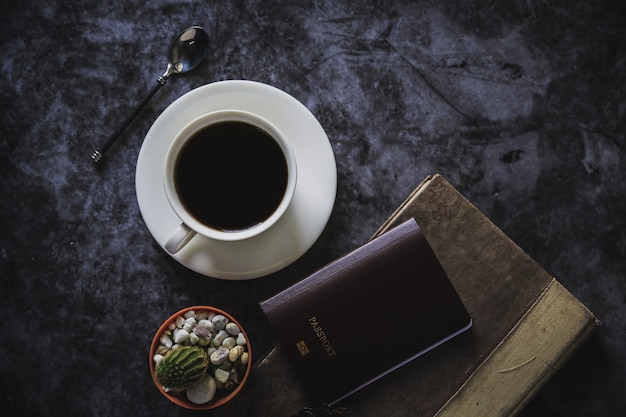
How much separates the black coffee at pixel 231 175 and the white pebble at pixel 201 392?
295 millimetres

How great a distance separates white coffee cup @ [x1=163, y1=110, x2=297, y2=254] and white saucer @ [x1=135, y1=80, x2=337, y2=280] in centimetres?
4

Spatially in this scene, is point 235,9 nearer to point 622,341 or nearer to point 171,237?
point 171,237

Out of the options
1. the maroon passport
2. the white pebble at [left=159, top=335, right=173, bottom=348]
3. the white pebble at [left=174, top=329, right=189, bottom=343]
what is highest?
the white pebble at [left=174, top=329, right=189, bottom=343]

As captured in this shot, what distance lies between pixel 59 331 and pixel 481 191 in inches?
38.4

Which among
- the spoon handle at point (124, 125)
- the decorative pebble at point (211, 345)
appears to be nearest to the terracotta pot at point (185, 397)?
the decorative pebble at point (211, 345)

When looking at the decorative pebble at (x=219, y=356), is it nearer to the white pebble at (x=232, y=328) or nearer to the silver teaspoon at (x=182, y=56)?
the white pebble at (x=232, y=328)

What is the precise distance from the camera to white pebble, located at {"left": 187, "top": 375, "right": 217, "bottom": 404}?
108cm

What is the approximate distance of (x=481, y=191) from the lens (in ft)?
4.26

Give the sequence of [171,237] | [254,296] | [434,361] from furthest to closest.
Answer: [254,296] < [434,361] < [171,237]

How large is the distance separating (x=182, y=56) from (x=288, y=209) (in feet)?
1.45

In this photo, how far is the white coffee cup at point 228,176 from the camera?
1030mm

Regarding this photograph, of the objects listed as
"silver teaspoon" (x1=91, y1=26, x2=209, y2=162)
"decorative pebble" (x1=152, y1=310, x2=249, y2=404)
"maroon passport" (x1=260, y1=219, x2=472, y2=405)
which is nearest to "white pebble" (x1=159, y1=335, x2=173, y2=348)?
"decorative pebble" (x1=152, y1=310, x2=249, y2=404)

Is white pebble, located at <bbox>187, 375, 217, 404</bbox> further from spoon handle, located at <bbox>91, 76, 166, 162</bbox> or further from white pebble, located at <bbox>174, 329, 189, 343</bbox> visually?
spoon handle, located at <bbox>91, 76, 166, 162</bbox>

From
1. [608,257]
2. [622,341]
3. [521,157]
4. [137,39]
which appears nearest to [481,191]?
[521,157]
